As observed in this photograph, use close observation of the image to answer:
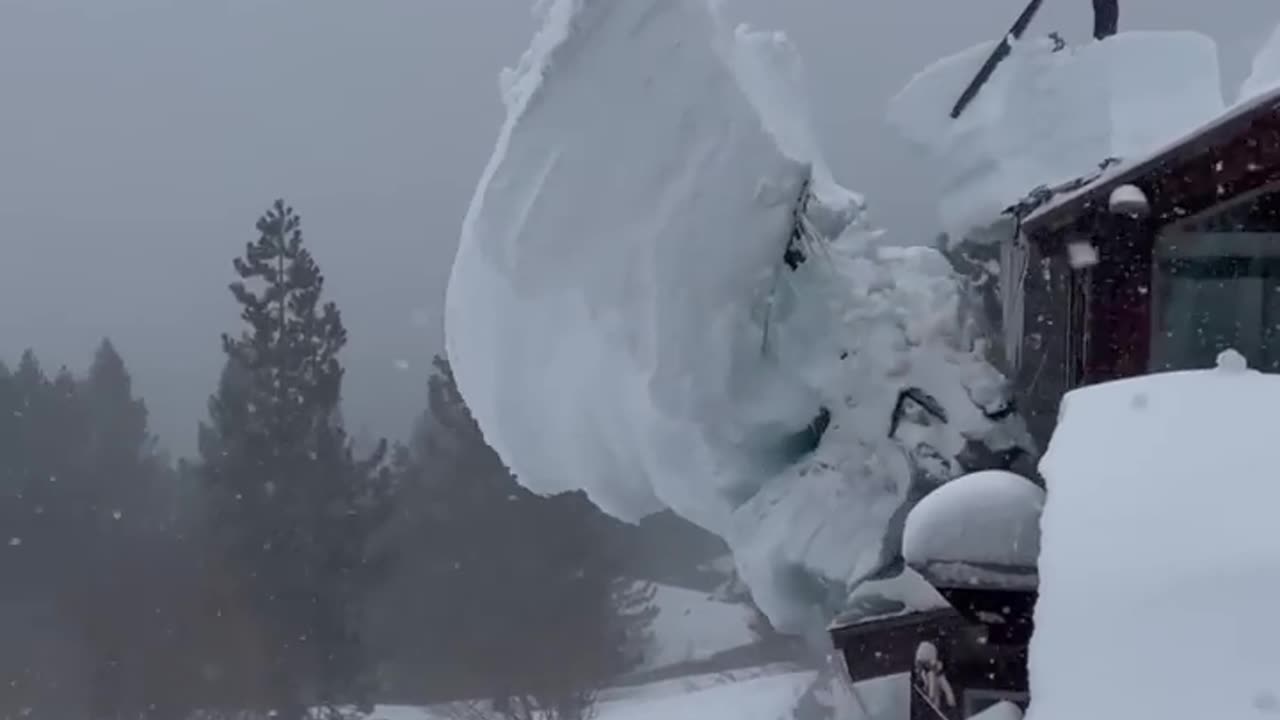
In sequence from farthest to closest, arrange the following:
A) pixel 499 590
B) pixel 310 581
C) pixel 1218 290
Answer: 1. pixel 499 590
2. pixel 310 581
3. pixel 1218 290

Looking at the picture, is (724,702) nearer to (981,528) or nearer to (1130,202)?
(1130,202)

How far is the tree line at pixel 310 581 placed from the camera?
22.4 m

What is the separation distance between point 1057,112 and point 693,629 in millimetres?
27746

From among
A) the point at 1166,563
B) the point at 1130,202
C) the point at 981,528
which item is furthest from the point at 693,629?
the point at 1166,563

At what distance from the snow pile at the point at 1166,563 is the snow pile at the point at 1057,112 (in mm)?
8244

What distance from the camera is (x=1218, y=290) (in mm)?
5832

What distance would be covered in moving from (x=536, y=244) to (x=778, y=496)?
250cm

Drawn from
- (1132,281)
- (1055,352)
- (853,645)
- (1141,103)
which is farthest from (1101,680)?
(1141,103)

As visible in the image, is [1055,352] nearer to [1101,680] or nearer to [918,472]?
[918,472]

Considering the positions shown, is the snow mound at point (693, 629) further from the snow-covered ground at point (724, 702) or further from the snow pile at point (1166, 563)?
the snow pile at point (1166, 563)

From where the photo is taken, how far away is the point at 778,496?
8516mm

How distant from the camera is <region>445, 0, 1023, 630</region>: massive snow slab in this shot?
7.45 m

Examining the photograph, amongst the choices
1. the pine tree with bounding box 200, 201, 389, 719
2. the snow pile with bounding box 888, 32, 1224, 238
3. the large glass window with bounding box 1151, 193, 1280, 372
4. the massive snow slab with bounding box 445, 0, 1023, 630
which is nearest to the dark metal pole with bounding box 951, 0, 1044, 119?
the snow pile with bounding box 888, 32, 1224, 238

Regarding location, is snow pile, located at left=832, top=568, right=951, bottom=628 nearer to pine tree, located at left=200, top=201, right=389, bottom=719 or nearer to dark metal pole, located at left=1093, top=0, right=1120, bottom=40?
dark metal pole, located at left=1093, top=0, right=1120, bottom=40
